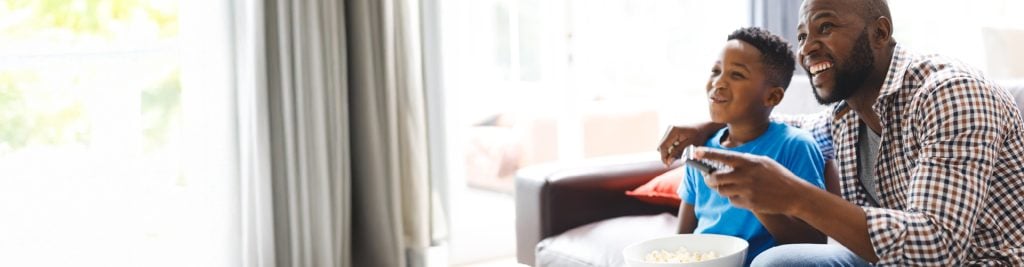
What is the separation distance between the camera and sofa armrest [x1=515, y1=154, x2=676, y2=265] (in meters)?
2.76

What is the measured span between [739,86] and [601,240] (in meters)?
0.55

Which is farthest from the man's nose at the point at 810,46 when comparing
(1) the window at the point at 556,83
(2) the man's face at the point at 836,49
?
(1) the window at the point at 556,83

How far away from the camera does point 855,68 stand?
1.90m

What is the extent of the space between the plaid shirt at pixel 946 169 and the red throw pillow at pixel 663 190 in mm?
864

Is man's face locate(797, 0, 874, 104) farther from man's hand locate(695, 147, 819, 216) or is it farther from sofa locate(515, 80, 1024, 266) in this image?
sofa locate(515, 80, 1024, 266)

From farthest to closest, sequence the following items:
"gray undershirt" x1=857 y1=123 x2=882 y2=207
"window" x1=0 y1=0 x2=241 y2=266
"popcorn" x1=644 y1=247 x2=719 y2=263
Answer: "window" x1=0 y1=0 x2=241 y2=266
"popcorn" x1=644 y1=247 x2=719 y2=263
"gray undershirt" x1=857 y1=123 x2=882 y2=207

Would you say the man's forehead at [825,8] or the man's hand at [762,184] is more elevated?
the man's forehead at [825,8]

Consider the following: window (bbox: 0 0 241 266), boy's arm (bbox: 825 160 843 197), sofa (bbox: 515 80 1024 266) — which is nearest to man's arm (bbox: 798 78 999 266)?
boy's arm (bbox: 825 160 843 197)

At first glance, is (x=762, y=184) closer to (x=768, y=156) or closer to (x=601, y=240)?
(x=768, y=156)

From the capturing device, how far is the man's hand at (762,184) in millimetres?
1697

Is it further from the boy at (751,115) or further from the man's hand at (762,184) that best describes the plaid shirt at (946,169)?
the boy at (751,115)

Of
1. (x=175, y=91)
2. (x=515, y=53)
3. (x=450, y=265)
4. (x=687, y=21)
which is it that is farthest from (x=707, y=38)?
(x=175, y=91)

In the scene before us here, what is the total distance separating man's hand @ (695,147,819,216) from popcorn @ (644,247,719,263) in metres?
0.37

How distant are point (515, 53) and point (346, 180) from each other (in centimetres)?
107
